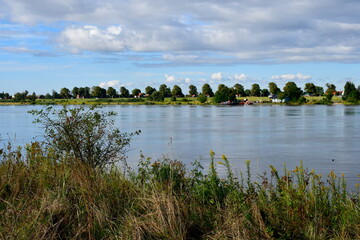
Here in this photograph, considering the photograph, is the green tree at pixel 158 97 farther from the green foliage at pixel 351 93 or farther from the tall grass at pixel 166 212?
the tall grass at pixel 166 212

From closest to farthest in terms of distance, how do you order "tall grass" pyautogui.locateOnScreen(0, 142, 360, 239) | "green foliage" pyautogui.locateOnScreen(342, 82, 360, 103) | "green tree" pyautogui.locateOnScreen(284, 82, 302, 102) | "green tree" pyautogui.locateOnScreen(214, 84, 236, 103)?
"tall grass" pyautogui.locateOnScreen(0, 142, 360, 239), "green foliage" pyautogui.locateOnScreen(342, 82, 360, 103), "green tree" pyautogui.locateOnScreen(284, 82, 302, 102), "green tree" pyautogui.locateOnScreen(214, 84, 236, 103)

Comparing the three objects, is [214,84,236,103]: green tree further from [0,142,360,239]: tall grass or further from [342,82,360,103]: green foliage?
[0,142,360,239]: tall grass

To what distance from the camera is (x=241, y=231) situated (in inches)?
229

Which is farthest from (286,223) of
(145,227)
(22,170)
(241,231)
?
(22,170)

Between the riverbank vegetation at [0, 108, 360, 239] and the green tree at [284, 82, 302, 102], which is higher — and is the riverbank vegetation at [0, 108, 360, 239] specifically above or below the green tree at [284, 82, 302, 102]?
below

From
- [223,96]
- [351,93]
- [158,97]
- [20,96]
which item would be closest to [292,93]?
[351,93]

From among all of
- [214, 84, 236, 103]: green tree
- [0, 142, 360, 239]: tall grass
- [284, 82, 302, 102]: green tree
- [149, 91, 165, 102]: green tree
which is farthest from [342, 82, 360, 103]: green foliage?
[0, 142, 360, 239]: tall grass

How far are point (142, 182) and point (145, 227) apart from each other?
252 centimetres

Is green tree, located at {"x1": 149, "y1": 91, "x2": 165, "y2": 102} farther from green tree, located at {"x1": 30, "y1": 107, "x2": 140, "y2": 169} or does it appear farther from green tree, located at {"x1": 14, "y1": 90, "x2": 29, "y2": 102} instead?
green tree, located at {"x1": 30, "y1": 107, "x2": 140, "y2": 169}

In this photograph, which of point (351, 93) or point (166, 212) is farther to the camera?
point (351, 93)

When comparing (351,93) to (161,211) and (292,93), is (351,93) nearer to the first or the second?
(292,93)

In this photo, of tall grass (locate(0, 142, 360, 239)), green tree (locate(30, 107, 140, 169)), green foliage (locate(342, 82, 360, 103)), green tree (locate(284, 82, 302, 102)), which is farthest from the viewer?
green tree (locate(284, 82, 302, 102))

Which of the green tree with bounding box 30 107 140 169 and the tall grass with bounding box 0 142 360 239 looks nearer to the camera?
the tall grass with bounding box 0 142 360 239

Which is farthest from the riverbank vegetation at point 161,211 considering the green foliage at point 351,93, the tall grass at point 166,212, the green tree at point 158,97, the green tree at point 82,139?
the green tree at point 158,97
